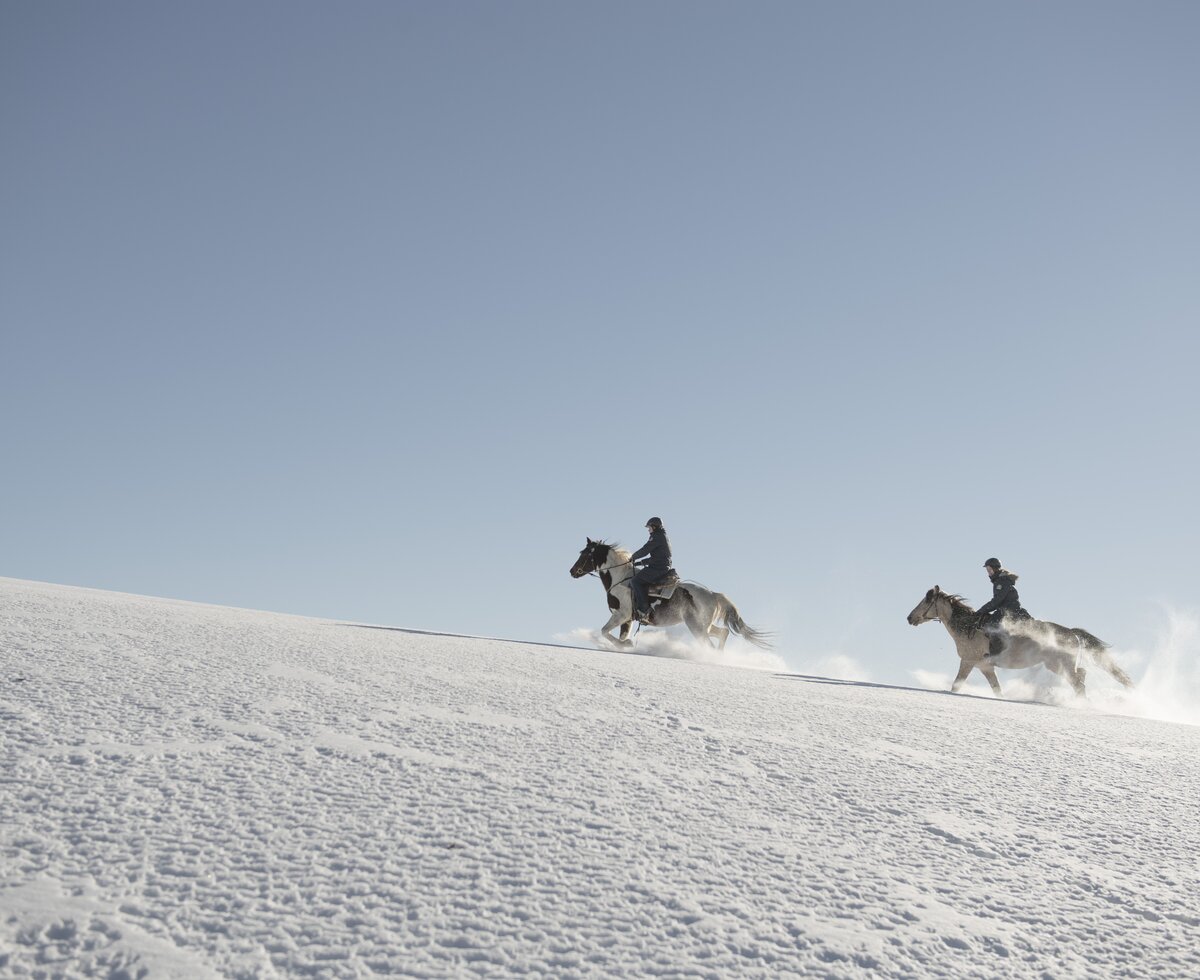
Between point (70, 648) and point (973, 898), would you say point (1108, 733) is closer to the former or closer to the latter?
point (973, 898)

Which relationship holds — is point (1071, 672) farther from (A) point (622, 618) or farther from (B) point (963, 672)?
(A) point (622, 618)

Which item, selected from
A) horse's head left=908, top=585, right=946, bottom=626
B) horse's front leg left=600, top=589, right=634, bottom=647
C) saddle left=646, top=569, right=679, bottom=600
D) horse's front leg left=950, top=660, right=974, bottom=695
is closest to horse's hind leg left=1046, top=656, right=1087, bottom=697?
horse's front leg left=950, top=660, right=974, bottom=695

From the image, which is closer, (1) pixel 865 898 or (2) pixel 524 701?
(1) pixel 865 898

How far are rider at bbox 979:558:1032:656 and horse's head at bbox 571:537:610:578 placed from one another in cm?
523

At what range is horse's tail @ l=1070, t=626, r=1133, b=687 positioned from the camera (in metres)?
10.0

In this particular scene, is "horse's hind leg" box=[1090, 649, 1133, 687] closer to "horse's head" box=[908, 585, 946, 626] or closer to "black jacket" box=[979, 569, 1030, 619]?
"black jacket" box=[979, 569, 1030, 619]

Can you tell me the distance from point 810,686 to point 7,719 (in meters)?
5.64

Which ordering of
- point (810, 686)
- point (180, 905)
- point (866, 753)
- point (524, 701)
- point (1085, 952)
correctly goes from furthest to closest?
point (810, 686) < point (524, 701) < point (866, 753) < point (1085, 952) < point (180, 905)

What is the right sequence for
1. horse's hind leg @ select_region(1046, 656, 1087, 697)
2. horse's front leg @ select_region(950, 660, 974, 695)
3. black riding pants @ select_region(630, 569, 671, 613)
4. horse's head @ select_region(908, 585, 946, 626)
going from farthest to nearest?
black riding pants @ select_region(630, 569, 671, 613)
horse's head @ select_region(908, 585, 946, 626)
horse's front leg @ select_region(950, 660, 974, 695)
horse's hind leg @ select_region(1046, 656, 1087, 697)

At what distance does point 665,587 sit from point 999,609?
14.4 ft

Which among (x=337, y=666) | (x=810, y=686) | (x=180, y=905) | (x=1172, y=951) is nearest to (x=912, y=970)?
(x=1172, y=951)

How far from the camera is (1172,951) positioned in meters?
2.17

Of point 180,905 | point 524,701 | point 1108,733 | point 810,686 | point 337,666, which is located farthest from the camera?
point 810,686

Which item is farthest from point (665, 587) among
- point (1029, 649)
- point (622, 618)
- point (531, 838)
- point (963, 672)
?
point (531, 838)
